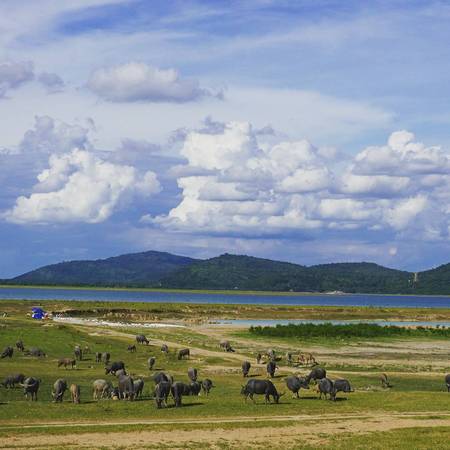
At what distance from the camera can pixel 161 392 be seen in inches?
1490

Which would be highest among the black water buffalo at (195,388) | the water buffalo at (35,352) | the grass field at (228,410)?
the water buffalo at (35,352)

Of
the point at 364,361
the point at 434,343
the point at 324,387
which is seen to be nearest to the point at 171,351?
the point at 364,361

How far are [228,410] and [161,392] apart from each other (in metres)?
3.46

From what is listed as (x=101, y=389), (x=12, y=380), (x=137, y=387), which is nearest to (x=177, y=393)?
(x=137, y=387)

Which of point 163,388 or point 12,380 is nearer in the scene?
point 163,388

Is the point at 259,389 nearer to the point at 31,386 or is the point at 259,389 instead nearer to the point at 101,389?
the point at 101,389

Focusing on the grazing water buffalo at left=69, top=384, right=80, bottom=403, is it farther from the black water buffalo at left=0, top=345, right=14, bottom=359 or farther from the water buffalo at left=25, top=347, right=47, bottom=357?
the water buffalo at left=25, top=347, right=47, bottom=357

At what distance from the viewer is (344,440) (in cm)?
2972

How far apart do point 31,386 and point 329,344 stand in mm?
47264

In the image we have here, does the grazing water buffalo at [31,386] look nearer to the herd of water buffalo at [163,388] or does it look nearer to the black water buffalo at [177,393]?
the herd of water buffalo at [163,388]

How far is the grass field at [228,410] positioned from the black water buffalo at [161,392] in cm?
54

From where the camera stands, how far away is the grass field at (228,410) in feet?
97.5

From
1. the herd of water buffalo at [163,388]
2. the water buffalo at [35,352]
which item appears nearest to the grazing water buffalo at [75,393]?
the herd of water buffalo at [163,388]

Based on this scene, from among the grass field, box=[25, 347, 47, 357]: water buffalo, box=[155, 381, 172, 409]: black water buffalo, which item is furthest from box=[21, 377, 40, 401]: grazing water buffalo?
box=[25, 347, 47, 357]: water buffalo
